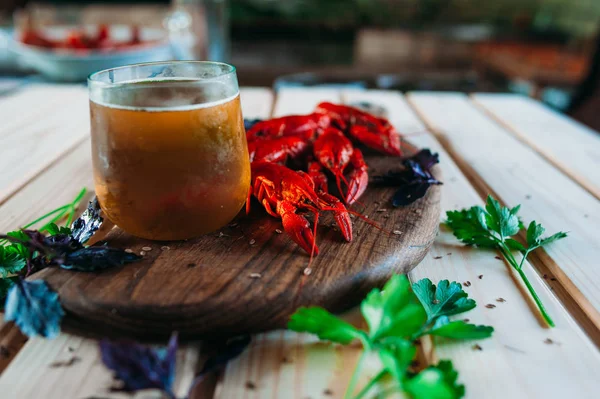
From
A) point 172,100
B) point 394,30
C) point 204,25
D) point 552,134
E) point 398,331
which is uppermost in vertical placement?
Result: point 172,100

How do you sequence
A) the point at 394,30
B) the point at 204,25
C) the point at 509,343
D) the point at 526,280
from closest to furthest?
the point at 509,343 → the point at 526,280 → the point at 204,25 → the point at 394,30

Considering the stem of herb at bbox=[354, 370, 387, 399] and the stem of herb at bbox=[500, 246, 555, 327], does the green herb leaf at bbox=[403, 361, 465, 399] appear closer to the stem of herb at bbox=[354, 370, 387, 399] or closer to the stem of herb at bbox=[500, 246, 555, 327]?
the stem of herb at bbox=[354, 370, 387, 399]

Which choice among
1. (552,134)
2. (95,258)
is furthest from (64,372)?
(552,134)

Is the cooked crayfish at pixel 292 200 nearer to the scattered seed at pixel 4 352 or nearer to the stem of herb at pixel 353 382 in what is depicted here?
the stem of herb at pixel 353 382

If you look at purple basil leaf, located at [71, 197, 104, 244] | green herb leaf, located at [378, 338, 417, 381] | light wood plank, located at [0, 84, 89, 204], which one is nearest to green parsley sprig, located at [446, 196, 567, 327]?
green herb leaf, located at [378, 338, 417, 381]

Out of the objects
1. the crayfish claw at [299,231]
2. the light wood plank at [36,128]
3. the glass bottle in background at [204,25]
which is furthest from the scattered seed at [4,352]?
the glass bottle in background at [204,25]

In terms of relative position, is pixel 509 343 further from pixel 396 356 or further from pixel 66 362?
pixel 66 362
